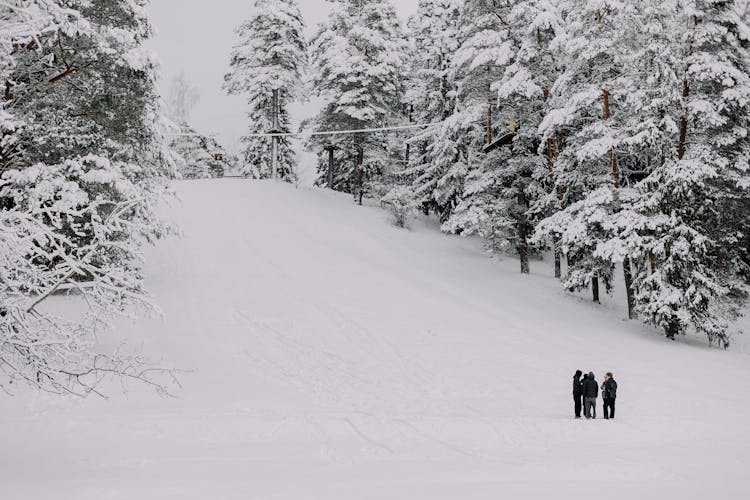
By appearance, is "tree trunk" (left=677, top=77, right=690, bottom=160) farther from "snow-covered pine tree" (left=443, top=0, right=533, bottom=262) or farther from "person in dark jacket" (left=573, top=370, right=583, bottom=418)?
"person in dark jacket" (left=573, top=370, right=583, bottom=418)

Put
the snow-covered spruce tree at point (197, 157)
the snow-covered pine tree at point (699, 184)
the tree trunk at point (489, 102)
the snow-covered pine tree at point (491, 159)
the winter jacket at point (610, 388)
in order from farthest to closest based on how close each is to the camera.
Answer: the snow-covered spruce tree at point (197, 157) < the snow-covered pine tree at point (491, 159) < the tree trunk at point (489, 102) < the snow-covered pine tree at point (699, 184) < the winter jacket at point (610, 388)

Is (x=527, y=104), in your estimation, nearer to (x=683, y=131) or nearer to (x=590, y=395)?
(x=683, y=131)

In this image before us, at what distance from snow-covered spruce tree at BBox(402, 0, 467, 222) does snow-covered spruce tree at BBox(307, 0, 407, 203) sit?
2019mm

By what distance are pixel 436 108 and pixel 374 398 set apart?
88.9 ft

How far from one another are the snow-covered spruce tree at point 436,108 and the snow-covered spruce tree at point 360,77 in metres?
2.02

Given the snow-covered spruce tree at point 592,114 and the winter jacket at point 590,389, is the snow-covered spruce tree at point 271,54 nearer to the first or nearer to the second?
the snow-covered spruce tree at point 592,114

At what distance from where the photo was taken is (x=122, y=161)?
17.7 meters

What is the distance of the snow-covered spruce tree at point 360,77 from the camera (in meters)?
35.0

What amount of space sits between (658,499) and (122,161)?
51.0 feet

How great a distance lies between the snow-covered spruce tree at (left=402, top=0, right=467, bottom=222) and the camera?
109 ft

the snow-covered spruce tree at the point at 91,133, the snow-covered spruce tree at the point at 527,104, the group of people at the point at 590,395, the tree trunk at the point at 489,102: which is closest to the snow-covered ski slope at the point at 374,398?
the group of people at the point at 590,395

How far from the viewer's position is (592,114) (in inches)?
935

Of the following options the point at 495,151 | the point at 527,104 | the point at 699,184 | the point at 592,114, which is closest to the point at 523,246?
the point at 495,151

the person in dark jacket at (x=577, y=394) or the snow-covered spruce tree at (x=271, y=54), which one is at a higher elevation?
the snow-covered spruce tree at (x=271, y=54)
